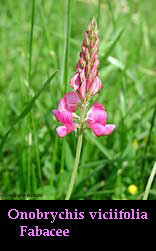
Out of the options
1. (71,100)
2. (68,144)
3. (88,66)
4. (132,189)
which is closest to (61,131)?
(71,100)

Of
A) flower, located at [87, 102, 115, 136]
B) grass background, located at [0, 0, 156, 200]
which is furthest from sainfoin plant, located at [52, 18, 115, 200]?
grass background, located at [0, 0, 156, 200]

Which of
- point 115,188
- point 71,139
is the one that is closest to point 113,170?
point 115,188

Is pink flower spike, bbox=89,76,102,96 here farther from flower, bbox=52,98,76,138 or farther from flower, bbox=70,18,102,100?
flower, bbox=52,98,76,138

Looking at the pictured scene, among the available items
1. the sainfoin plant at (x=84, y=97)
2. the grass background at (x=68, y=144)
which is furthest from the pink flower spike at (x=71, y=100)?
the grass background at (x=68, y=144)

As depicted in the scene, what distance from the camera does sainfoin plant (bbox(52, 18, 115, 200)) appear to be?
1272mm

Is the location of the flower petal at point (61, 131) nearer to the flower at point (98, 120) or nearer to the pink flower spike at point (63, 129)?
the pink flower spike at point (63, 129)

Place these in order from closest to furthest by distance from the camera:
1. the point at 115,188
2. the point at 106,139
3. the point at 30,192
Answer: the point at 30,192 < the point at 115,188 < the point at 106,139

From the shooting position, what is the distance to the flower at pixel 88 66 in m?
1.27

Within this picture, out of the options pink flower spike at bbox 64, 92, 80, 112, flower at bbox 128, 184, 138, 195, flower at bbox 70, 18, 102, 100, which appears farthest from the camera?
flower at bbox 128, 184, 138, 195

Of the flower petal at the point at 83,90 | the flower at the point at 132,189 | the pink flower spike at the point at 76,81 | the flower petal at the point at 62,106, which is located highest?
the pink flower spike at the point at 76,81

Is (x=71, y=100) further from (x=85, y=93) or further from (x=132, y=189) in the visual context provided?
(x=132, y=189)
